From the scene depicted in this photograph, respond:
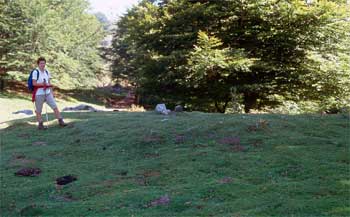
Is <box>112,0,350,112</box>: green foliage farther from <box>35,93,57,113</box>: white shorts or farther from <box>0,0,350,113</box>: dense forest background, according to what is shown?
<box>35,93,57,113</box>: white shorts

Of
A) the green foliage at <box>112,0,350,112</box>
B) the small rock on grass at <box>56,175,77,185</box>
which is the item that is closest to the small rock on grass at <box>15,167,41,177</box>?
the small rock on grass at <box>56,175,77,185</box>

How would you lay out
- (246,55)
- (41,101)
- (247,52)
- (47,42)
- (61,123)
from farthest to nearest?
1. (47,42)
2. (247,52)
3. (246,55)
4. (61,123)
5. (41,101)

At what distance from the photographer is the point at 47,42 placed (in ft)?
147

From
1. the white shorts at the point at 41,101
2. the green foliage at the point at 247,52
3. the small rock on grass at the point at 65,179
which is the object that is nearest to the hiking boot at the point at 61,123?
the white shorts at the point at 41,101

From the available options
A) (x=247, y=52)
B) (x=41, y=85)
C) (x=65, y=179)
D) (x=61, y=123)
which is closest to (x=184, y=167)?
(x=65, y=179)

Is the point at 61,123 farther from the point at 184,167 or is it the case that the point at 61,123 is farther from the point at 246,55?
the point at 246,55

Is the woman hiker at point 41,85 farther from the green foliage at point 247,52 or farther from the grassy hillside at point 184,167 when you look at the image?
the green foliage at point 247,52

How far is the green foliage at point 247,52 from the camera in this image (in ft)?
68.7

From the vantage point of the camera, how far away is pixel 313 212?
6.15 metres

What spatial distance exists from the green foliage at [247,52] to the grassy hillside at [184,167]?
23.3 ft

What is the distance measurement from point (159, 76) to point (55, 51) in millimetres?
28201

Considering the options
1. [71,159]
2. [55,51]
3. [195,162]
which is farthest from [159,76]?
[55,51]

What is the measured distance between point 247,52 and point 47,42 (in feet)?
95.8

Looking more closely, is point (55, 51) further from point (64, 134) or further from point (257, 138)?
point (257, 138)
